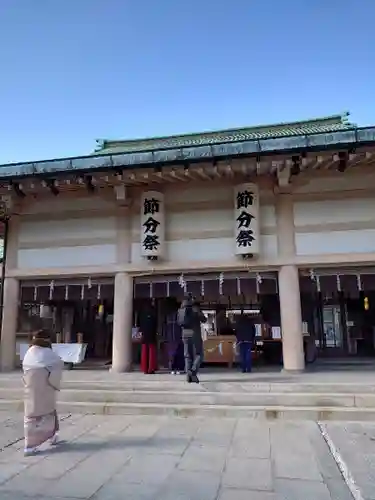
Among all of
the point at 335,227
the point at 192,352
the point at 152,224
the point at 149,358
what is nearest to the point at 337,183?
the point at 335,227

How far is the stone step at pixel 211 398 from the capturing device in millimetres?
6707

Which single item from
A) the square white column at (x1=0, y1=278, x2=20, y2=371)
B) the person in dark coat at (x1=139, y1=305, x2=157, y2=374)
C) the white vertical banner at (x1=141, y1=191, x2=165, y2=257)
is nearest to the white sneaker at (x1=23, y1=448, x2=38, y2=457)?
the person in dark coat at (x1=139, y1=305, x2=157, y2=374)

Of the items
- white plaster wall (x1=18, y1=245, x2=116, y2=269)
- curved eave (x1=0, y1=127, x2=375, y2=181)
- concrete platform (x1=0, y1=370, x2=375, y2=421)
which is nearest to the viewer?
concrete platform (x1=0, y1=370, x2=375, y2=421)

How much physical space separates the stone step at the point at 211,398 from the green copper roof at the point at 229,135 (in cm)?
918

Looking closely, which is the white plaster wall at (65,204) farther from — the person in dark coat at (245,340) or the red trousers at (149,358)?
the person in dark coat at (245,340)

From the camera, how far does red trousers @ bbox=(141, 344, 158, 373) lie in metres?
10.0

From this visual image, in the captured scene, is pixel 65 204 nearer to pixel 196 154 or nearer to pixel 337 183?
pixel 196 154

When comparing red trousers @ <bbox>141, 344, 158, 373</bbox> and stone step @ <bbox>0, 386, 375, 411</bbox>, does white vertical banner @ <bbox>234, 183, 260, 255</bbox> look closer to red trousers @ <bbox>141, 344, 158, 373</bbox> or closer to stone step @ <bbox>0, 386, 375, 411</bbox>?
red trousers @ <bbox>141, 344, 158, 373</bbox>

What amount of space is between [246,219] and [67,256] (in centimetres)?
497

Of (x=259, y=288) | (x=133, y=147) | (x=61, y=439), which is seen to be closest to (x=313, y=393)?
(x=259, y=288)

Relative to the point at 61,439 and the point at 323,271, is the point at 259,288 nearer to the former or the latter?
the point at 323,271

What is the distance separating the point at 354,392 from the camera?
716cm

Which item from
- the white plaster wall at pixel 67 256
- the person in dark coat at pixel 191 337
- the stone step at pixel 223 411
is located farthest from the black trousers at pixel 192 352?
the white plaster wall at pixel 67 256

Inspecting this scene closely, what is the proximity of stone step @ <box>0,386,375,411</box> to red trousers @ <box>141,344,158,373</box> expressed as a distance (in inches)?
94.2
